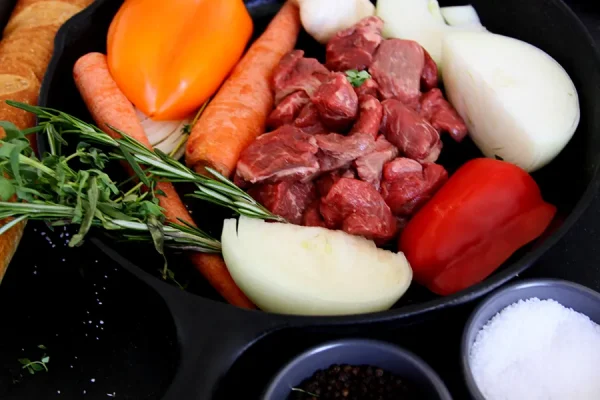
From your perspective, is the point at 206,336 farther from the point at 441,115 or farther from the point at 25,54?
the point at 25,54

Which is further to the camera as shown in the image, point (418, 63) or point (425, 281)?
point (418, 63)

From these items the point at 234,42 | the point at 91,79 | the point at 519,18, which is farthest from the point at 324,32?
the point at 91,79

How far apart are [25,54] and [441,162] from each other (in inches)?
60.9

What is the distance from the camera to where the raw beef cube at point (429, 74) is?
1.97 m

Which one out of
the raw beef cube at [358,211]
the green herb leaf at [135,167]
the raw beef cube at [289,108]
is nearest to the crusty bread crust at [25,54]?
the green herb leaf at [135,167]

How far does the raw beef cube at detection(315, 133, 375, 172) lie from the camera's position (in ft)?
5.58

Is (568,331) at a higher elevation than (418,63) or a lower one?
lower

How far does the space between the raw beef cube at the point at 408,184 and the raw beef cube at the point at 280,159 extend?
0.74ft

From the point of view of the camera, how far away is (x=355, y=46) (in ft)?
6.55

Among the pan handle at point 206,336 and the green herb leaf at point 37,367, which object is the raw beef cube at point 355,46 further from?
the green herb leaf at point 37,367

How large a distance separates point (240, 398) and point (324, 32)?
1412mm

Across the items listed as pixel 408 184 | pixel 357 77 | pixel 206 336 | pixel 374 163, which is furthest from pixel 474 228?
pixel 206 336

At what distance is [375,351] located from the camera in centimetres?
133

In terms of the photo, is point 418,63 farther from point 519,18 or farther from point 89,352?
point 89,352
